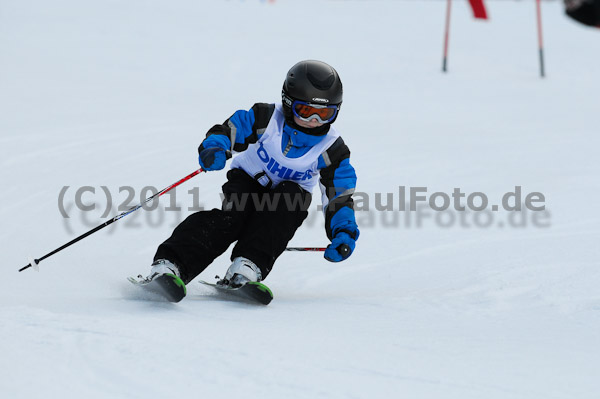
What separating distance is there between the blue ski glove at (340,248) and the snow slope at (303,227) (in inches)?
8.7

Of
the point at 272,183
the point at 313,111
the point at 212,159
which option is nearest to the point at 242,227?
the point at 272,183

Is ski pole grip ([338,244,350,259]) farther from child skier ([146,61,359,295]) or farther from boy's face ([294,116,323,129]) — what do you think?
boy's face ([294,116,323,129])

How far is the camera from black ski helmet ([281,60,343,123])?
11.9ft

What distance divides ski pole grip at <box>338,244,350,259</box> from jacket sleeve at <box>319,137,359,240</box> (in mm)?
179

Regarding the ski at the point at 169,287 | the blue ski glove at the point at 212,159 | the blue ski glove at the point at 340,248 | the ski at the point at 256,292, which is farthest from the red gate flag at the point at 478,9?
the ski at the point at 169,287

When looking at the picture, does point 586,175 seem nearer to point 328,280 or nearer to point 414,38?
point 328,280

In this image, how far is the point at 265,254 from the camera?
3.61 meters

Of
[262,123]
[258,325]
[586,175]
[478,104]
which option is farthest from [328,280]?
[478,104]

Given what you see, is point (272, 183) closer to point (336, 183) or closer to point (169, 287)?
point (336, 183)

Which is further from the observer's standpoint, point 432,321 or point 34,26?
point 34,26

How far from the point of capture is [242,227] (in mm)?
3752

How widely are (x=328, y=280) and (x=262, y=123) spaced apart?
3.48 ft

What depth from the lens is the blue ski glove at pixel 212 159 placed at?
3494mm

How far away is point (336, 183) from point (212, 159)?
722 mm
